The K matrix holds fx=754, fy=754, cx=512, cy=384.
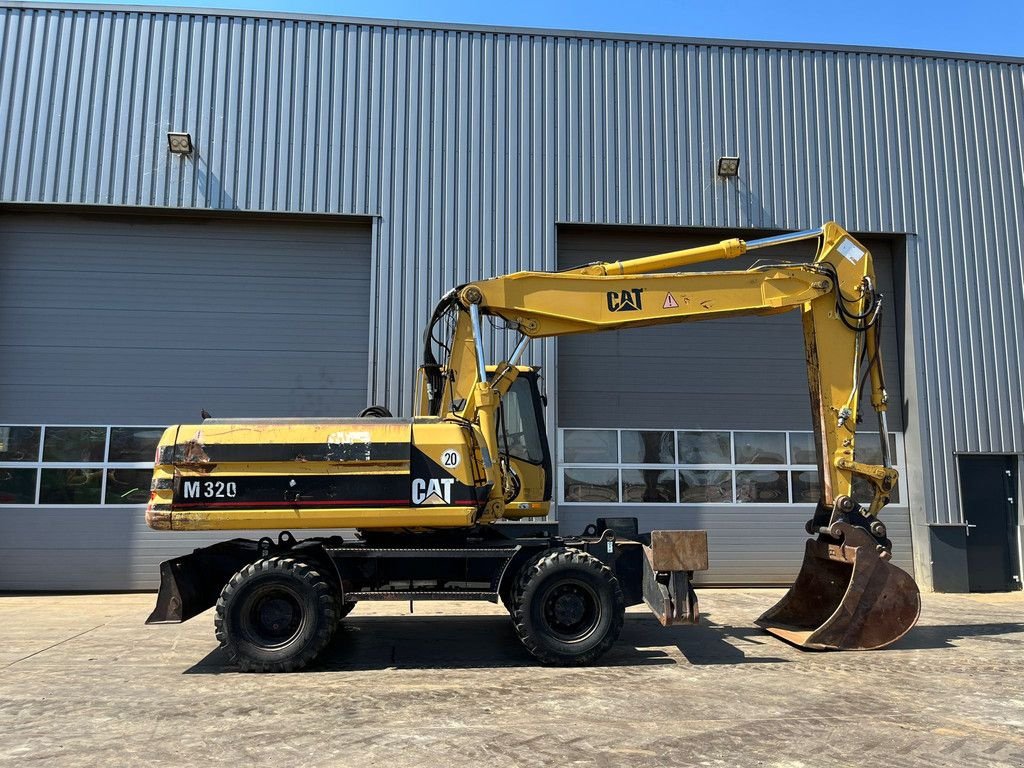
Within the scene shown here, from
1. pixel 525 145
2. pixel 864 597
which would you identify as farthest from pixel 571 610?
pixel 525 145

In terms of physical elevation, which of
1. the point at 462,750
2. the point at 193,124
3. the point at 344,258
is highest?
the point at 193,124

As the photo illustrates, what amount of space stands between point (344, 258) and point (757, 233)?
24.4ft

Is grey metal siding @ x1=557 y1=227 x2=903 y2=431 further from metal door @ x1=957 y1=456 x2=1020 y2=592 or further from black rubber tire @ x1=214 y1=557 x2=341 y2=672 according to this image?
black rubber tire @ x1=214 y1=557 x2=341 y2=672

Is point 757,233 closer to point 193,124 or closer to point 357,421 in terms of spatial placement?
point 357,421

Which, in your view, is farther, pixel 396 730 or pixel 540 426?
pixel 540 426

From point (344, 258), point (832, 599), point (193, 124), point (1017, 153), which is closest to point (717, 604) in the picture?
point (832, 599)

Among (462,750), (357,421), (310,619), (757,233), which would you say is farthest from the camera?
(757,233)

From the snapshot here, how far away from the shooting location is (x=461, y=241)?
42.6 feet

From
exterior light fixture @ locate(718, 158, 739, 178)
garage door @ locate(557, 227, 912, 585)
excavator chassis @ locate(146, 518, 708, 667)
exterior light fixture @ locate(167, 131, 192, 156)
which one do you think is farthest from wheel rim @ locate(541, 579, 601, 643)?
exterior light fixture @ locate(167, 131, 192, 156)

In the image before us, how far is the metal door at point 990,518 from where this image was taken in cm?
1294

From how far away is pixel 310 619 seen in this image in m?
7.21

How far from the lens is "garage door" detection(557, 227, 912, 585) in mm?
12984

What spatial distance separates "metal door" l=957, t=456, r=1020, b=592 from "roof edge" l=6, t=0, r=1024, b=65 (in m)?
7.52

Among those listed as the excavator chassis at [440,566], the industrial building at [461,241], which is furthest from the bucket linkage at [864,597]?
the industrial building at [461,241]
